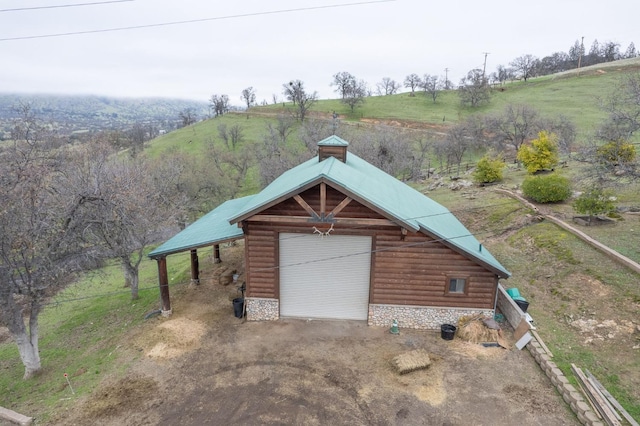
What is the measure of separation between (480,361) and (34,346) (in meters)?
15.6

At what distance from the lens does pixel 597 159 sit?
17953mm

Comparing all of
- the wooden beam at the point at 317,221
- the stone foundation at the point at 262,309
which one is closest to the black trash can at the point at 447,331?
the wooden beam at the point at 317,221

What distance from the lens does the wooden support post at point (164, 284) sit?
49.9ft

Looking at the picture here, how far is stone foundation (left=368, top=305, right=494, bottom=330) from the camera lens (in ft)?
47.9

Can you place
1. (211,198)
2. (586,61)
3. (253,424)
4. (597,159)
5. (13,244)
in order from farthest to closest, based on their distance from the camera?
(586,61) → (211,198) → (597,159) → (13,244) → (253,424)

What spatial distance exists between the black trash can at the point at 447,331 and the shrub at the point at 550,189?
Answer: 15.0m

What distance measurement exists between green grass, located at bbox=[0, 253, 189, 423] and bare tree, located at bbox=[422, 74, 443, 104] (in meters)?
80.4

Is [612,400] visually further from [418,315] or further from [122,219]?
[122,219]

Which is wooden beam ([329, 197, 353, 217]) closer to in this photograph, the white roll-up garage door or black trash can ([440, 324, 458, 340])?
the white roll-up garage door

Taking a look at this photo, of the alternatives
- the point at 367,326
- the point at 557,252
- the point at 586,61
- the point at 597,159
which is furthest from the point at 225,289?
the point at 586,61

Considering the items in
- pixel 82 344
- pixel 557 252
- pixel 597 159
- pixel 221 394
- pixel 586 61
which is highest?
pixel 586 61

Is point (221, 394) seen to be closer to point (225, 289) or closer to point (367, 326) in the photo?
point (367, 326)

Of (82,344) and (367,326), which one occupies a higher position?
(367,326)

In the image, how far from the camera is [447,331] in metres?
14.0
